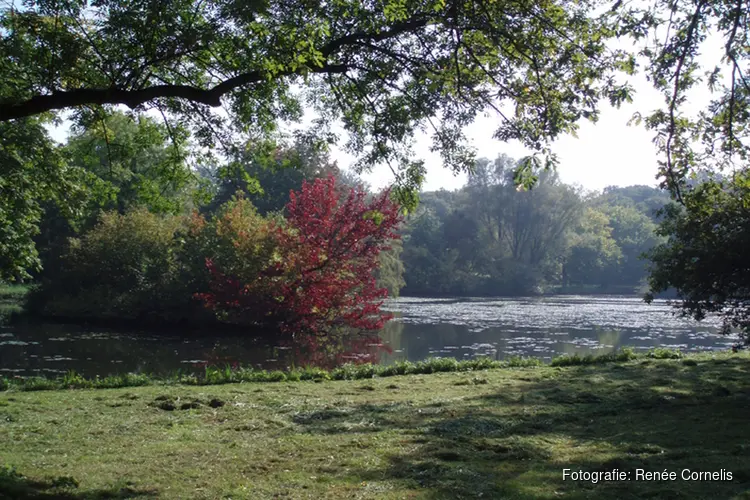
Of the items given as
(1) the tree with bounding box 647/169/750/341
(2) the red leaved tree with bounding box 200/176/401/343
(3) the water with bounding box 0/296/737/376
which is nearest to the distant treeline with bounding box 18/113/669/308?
(3) the water with bounding box 0/296/737/376

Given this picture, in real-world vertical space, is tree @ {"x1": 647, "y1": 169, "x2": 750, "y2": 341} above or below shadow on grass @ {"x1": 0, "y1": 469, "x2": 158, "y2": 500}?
above

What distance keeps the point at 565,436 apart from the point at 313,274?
18.0 meters

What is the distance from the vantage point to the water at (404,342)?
1850cm

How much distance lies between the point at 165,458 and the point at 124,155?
4.92m

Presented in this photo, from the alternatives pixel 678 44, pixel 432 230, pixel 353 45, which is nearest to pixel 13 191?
pixel 353 45

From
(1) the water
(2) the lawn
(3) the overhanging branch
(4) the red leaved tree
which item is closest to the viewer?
(3) the overhanging branch

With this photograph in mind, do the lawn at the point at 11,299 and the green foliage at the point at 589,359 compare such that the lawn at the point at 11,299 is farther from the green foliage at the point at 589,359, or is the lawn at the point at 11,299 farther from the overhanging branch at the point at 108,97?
the overhanging branch at the point at 108,97

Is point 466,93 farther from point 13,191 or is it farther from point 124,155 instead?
point 13,191

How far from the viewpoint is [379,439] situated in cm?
712

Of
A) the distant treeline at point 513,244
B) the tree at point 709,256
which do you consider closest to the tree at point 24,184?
the tree at point 709,256

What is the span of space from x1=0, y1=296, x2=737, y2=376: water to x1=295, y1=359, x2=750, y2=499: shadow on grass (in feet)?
32.2

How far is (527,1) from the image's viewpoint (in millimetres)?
7906

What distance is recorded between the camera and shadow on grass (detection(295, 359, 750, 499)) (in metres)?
5.30

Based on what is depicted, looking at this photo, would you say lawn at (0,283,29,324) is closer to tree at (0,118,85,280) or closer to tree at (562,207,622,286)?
tree at (0,118,85,280)
